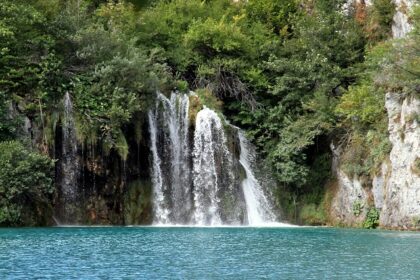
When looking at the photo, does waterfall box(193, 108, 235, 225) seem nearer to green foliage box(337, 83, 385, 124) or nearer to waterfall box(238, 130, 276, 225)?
waterfall box(238, 130, 276, 225)

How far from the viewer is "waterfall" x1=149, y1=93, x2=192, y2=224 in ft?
96.5

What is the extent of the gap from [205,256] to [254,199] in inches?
613

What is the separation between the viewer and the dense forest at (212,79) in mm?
26922

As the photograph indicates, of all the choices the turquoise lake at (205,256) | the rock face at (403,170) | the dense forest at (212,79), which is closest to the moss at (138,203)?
the dense forest at (212,79)

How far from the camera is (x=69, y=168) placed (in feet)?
91.7

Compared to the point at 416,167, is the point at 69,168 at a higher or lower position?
higher

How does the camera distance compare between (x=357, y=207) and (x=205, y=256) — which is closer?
(x=205, y=256)

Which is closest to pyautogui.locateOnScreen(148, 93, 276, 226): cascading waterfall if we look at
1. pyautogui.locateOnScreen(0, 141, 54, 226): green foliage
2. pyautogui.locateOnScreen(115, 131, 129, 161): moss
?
pyautogui.locateOnScreen(115, 131, 129, 161): moss

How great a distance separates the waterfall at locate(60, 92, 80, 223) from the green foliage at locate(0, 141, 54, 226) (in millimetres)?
1499

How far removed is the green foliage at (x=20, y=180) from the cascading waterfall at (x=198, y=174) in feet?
18.2

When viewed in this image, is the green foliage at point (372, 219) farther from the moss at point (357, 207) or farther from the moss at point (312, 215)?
the moss at point (312, 215)

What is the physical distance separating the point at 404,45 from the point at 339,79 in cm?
607

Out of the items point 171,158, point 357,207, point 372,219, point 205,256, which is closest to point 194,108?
point 171,158

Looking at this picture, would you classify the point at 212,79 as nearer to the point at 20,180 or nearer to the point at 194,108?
the point at 194,108
